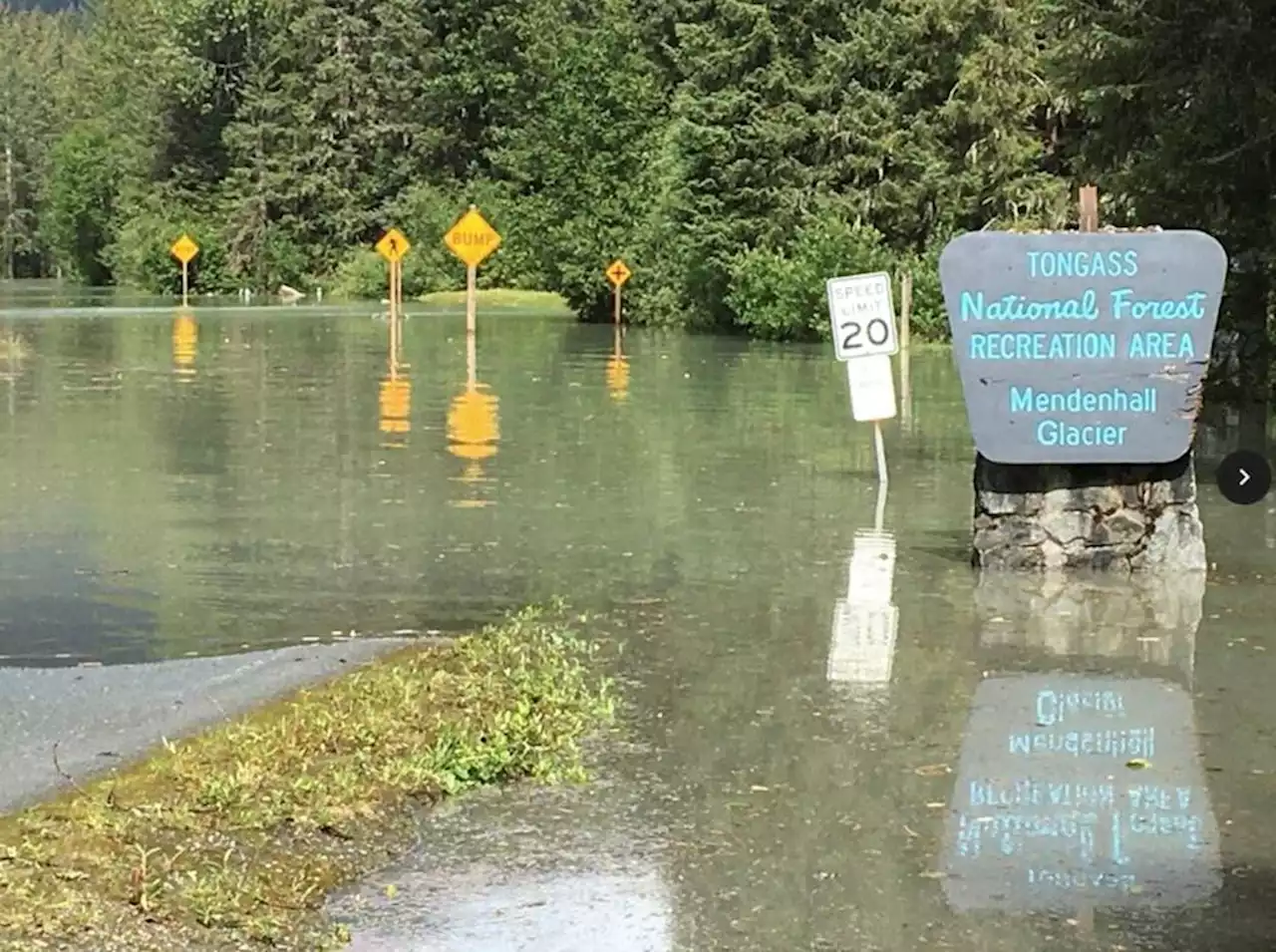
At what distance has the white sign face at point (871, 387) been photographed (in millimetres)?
14219

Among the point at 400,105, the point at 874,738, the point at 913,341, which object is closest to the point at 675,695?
the point at 874,738

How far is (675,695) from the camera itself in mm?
8000

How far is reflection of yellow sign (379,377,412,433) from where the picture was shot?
19.7 meters

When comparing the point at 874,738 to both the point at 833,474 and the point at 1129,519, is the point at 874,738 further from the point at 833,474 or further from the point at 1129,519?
the point at 833,474

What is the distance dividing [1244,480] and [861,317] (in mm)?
2818

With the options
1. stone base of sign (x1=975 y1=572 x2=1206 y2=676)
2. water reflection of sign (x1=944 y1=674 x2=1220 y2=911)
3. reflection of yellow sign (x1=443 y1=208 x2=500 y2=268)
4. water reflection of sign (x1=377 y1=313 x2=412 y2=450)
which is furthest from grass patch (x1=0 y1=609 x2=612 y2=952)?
reflection of yellow sign (x1=443 y1=208 x2=500 y2=268)

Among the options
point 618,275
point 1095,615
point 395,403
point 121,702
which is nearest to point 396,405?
point 395,403

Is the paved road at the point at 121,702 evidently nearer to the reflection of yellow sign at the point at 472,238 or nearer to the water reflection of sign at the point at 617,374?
the water reflection of sign at the point at 617,374

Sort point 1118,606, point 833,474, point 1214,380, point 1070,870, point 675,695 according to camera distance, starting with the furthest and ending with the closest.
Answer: point 1214,380 < point 833,474 < point 1118,606 < point 675,695 < point 1070,870

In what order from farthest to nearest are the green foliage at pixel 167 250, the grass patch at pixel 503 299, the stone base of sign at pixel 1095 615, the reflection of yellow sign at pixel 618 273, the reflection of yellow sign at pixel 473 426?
the green foliage at pixel 167 250, the grass patch at pixel 503 299, the reflection of yellow sign at pixel 618 273, the reflection of yellow sign at pixel 473 426, the stone base of sign at pixel 1095 615

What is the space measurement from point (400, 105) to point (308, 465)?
71.7m

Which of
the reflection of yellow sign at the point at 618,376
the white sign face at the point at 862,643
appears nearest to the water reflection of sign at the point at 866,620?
the white sign face at the point at 862,643

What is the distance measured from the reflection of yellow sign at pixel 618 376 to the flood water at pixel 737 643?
390 cm

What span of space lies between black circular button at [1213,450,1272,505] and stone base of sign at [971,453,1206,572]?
126 inches
